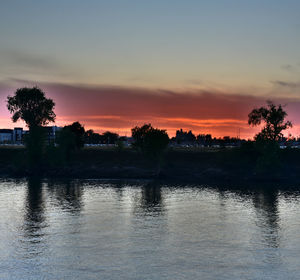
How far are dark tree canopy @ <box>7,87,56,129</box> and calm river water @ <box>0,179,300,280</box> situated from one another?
87.5m

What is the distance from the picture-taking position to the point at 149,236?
5269 centimetres

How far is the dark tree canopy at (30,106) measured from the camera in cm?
17625

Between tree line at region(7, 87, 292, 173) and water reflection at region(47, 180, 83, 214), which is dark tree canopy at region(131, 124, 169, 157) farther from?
water reflection at region(47, 180, 83, 214)

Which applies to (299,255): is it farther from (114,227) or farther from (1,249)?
(1,249)

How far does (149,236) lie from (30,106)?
13835 cm

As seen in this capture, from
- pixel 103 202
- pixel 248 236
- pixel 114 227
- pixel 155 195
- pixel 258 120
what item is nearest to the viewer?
pixel 248 236

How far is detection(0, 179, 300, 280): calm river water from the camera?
1544 inches

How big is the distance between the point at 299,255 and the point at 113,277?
21.1 metres

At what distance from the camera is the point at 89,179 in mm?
136500

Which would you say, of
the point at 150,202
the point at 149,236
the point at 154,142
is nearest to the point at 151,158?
the point at 154,142

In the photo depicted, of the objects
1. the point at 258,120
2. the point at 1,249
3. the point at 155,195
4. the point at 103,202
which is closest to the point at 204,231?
the point at 1,249

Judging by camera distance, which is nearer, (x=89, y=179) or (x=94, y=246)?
(x=94, y=246)

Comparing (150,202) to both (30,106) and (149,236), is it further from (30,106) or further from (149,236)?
(30,106)

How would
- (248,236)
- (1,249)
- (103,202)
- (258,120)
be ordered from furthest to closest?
(258,120), (103,202), (248,236), (1,249)
